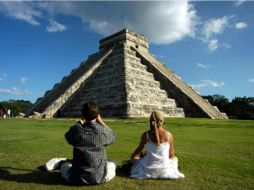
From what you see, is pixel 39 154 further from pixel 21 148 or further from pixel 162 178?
pixel 162 178

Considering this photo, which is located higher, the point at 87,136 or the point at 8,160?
the point at 87,136

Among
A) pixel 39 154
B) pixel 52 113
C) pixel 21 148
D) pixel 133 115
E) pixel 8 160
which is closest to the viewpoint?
pixel 8 160

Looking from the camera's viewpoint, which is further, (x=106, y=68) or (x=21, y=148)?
(x=106, y=68)

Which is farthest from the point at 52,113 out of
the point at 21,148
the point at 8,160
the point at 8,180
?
the point at 8,180

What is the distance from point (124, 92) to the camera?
88.4 feet

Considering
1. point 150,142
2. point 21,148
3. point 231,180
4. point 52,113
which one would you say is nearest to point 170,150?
point 150,142

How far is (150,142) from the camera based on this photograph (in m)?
6.09

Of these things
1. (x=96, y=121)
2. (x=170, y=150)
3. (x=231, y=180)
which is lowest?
(x=231, y=180)

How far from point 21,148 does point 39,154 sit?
1307 mm

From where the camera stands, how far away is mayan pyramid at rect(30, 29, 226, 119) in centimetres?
2711

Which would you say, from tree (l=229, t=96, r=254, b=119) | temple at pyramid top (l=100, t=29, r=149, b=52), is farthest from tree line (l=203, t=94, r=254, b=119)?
temple at pyramid top (l=100, t=29, r=149, b=52)

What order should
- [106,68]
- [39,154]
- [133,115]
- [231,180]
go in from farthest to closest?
[106,68] → [133,115] → [39,154] → [231,180]

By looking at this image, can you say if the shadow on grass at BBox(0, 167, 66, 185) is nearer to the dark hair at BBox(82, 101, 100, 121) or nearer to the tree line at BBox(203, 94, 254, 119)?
the dark hair at BBox(82, 101, 100, 121)

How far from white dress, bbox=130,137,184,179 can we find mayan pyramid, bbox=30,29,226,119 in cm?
1914
